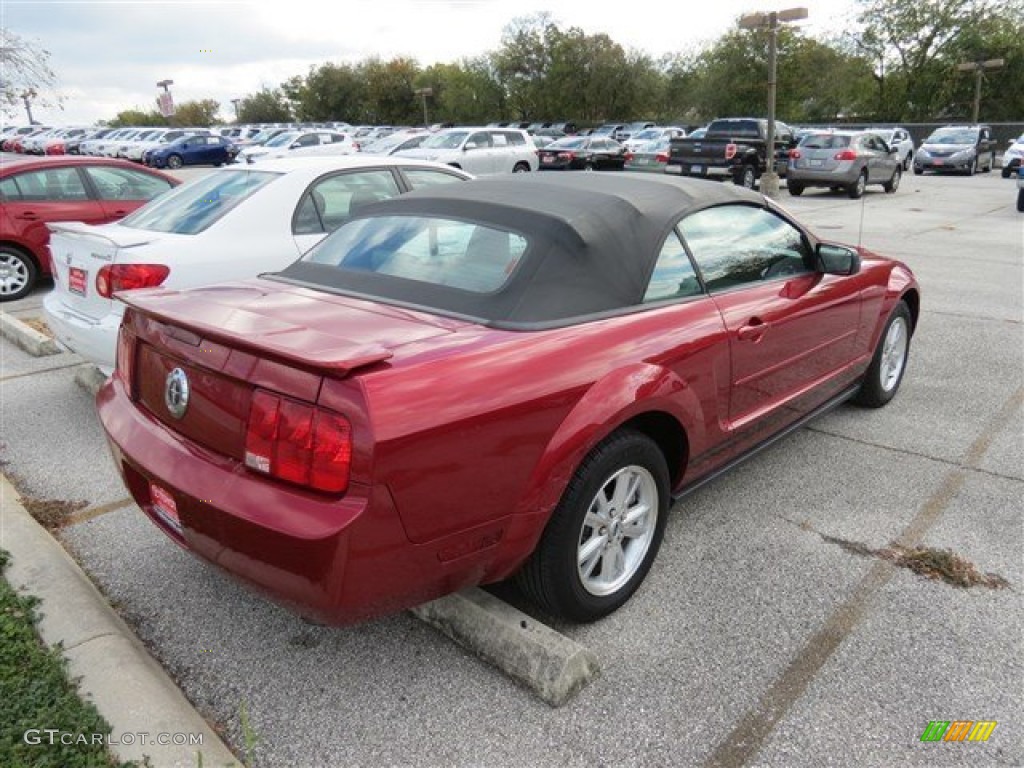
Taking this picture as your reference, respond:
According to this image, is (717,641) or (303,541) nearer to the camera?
(303,541)

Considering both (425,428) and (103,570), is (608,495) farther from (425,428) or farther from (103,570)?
(103,570)

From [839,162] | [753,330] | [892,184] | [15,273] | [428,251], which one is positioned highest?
[428,251]

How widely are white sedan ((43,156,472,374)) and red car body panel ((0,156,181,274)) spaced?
3.49m

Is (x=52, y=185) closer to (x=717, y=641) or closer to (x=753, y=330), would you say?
(x=753, y=330)

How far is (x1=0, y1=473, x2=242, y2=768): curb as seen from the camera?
7.13 feet

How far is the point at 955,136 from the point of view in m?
28.4

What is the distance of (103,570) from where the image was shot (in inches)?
128

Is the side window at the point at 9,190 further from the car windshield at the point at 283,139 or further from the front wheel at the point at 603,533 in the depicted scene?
the car windshield at the point at 283,139

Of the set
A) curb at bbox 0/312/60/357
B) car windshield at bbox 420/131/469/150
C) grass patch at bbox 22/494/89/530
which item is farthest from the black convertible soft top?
car windshield at bbox 420/131/469/150

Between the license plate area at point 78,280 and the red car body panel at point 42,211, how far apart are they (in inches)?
153

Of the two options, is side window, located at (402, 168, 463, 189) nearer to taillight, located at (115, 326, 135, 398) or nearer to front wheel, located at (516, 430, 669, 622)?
taillight, located at (115, 326, 135, 398)

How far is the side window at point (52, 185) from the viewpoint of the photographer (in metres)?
8.54

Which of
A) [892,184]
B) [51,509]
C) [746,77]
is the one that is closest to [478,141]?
[892,184]

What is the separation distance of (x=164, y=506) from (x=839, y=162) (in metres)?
19.9
